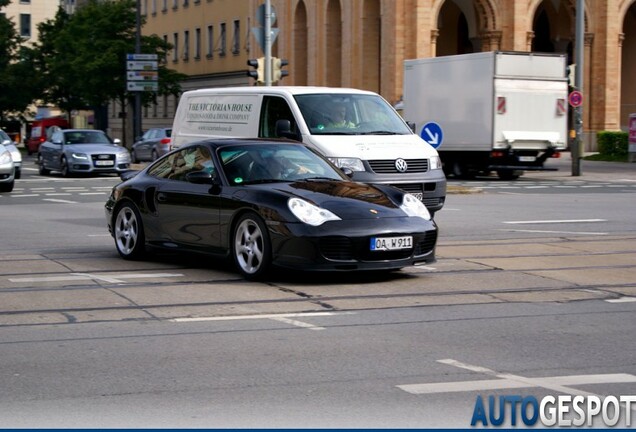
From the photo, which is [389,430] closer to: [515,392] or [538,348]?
[515,392]

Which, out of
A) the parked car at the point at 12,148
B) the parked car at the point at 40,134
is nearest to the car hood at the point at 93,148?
the parked car at the point at 12,148

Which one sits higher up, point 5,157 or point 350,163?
point 350,163

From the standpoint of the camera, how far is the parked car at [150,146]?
5059cm

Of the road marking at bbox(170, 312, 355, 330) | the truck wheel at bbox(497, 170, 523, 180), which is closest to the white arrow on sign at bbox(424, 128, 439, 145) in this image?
the truck wheel at bbox(497, 170, 523, 180)

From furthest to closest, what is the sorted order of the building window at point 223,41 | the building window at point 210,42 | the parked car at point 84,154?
the building window at point 210,42 < the building window at point 223,41 < the parked car at point 84,154

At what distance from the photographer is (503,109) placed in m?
35.4

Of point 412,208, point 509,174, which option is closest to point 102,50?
point 509,174

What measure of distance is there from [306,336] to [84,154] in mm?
30314

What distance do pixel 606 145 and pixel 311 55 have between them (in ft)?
67.9

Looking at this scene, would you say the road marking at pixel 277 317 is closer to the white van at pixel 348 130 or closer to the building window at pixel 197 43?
the white van at pixel 348 130

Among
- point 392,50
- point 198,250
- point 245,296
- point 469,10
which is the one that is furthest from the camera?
point 469,10

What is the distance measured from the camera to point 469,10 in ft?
205

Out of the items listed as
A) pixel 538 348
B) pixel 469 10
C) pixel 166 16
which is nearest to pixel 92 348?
pixel 538 348

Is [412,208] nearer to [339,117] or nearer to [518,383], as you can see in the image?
[518,383]
